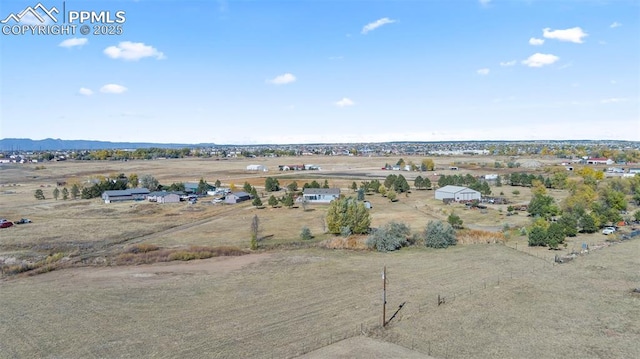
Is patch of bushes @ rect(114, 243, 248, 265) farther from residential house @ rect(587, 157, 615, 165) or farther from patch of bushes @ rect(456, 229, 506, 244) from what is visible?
residential house @ rect(587, 157, 615, 165)

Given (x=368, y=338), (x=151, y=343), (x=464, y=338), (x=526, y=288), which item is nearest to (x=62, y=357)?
(x=151, y=343)

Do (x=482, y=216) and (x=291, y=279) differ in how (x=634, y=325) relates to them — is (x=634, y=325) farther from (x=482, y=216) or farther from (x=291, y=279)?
(x=482, y=216)

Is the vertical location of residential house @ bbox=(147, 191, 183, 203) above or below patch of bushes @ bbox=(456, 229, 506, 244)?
above

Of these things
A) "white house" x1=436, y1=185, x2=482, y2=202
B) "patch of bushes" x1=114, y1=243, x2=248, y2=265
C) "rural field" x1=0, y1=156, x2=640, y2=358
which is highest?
"white house" x1=436, y1=185, x2=482, y2=202

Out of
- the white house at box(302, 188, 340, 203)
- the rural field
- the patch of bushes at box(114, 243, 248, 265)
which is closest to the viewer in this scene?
the rural field

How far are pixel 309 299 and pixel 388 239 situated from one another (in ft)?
58.6

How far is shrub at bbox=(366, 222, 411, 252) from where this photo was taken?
49062 millimetres

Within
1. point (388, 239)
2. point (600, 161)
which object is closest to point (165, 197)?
point (388, 239)

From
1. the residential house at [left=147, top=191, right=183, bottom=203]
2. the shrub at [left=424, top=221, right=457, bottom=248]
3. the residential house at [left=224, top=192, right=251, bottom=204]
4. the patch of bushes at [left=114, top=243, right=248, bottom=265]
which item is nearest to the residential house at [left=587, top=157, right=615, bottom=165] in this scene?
the residential house at [left=224, top=192, right=251, bottom=204]

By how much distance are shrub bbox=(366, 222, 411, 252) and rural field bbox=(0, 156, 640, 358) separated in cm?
145

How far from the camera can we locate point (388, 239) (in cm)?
4916

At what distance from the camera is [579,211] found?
59.1 m

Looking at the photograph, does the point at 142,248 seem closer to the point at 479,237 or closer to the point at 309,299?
the point at 309,299

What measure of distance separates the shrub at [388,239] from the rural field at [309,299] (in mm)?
1448
